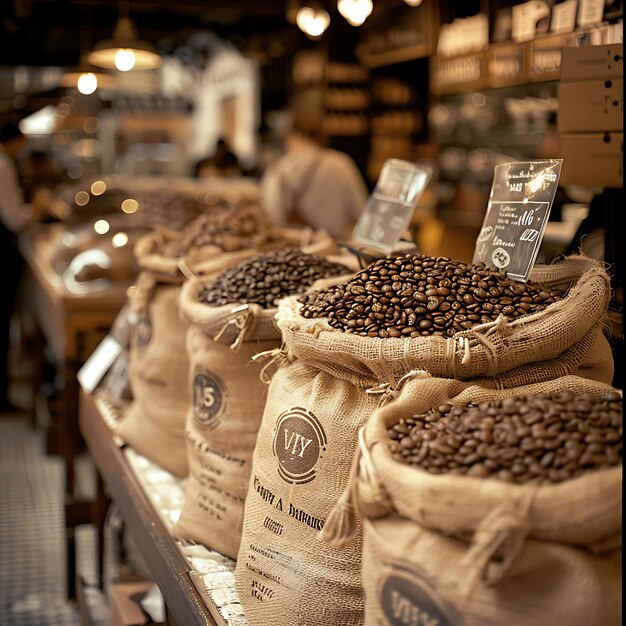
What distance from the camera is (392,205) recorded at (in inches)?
75.8

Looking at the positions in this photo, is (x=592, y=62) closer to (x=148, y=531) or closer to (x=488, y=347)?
(x=488, y=347)

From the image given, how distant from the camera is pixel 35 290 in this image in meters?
4.26

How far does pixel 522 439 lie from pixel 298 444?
16.3 inches

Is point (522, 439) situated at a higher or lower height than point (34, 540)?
higher

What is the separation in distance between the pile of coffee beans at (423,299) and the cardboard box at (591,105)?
1.72ft

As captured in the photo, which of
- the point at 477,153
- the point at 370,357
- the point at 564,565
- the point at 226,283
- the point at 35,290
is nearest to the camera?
the point at 564,565

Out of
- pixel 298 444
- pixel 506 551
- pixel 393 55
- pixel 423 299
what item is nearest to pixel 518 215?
pixel 423 299

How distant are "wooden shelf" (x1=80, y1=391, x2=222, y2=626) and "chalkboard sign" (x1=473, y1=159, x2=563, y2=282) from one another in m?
0.74

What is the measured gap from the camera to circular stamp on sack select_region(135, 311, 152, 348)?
212cm

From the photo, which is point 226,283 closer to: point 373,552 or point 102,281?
point 373,552

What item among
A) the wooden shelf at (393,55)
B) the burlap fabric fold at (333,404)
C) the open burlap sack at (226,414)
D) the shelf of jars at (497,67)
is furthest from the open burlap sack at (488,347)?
the wooden shelf at (393,55)

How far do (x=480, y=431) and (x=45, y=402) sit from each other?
3.89 meters

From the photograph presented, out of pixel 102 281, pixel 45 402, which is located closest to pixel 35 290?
pixel 45 402

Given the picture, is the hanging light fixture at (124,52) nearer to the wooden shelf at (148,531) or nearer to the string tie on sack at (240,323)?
the wooden shelf at (148,531)
